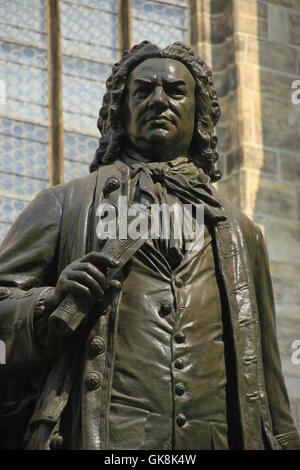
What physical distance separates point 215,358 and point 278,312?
25.3 ft

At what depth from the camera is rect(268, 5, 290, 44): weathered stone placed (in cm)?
1456

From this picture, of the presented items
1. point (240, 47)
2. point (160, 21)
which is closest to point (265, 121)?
point (240, 47)

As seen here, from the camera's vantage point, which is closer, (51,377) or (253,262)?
(51,377)

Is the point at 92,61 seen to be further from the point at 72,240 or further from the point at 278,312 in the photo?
the point at 72,240

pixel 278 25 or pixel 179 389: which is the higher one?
pixel 278 25

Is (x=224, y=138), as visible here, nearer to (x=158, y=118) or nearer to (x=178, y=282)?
(x=158, y=118)

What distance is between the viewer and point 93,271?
5.59 meters

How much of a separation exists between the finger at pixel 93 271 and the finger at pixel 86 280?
12 millimetres

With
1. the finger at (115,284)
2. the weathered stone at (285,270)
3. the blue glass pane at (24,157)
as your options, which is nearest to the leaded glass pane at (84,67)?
the blue glass pane at (24,157)

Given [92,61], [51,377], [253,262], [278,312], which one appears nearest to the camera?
[51,377]

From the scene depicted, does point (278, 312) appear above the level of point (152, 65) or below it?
above

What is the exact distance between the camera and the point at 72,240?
5883 mm

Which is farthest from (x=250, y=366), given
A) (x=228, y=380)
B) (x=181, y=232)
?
(x=181, y=232)

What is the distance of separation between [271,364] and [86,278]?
0.69 metres
